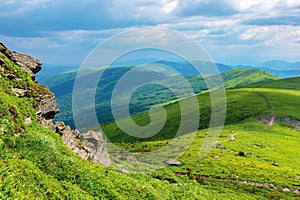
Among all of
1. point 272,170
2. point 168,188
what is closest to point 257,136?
point 272,170

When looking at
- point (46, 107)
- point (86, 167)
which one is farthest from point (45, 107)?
point (86, 167)

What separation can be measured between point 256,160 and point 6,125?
5838 cm

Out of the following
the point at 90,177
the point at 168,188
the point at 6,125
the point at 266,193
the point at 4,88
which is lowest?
the point at 266,193

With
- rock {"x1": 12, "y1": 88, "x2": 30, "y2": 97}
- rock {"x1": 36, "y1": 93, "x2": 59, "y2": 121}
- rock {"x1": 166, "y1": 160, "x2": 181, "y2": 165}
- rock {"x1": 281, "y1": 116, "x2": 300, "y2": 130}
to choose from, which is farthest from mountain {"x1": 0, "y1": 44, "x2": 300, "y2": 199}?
rock {"x1": 281, "y1": 116, "x2": 300, "y2": 130}

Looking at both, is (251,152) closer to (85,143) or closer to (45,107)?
(85,143)

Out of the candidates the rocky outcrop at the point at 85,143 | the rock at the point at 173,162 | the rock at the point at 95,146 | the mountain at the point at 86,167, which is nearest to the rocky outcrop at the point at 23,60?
the mountain at the point at 86,167

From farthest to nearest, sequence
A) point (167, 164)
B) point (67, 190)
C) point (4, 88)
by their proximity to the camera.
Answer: point (167, 164)
point (4, 88)
point (67, 190)

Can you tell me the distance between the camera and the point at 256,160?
66.4 m

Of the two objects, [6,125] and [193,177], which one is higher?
[6,125]

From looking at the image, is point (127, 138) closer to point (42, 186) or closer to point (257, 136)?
point (257, 136)

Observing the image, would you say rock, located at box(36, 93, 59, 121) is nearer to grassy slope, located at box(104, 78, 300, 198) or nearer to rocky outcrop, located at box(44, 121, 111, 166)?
rocky outcrop, located at box(44, 121, 111, 166)

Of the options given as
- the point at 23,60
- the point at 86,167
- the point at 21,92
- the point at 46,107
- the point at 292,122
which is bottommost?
the point at 292,122

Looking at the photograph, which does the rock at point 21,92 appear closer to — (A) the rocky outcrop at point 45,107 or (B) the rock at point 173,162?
(A) the rocky outcrop at point 45,107

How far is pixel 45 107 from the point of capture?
112ft
